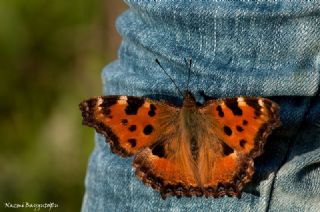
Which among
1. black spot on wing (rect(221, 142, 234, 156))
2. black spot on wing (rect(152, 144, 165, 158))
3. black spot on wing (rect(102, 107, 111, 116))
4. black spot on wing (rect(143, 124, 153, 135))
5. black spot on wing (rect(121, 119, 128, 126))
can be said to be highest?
black spot on wing (rect(102, 107, 111, 116))

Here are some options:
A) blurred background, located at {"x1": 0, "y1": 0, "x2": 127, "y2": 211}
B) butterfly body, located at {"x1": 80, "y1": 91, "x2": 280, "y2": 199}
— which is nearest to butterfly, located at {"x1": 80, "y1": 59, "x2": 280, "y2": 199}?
butterfly body, located at {"x1": 80, "y1": 91, "x2": 280, "y2": 199}

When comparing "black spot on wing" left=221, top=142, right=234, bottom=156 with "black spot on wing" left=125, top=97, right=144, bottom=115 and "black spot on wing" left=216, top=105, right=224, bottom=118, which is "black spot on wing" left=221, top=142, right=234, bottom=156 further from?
"black spot on wing" left=125, top=97, right=144, bottom=115

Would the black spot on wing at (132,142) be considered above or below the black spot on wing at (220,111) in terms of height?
below

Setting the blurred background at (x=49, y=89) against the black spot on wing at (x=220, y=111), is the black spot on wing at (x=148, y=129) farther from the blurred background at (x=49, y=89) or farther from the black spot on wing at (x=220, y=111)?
the blurred background at (x=49, y=89)

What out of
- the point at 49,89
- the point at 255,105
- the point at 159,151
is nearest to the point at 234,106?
the point at 255,105

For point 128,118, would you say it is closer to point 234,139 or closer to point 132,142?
point 132,142

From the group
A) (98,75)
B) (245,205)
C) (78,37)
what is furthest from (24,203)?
(245,205)

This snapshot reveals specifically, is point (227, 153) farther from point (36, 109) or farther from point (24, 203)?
point (36, 109)

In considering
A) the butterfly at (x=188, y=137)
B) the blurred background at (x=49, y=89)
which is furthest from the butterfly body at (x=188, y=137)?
the blurred background at (x=49, y=89)
